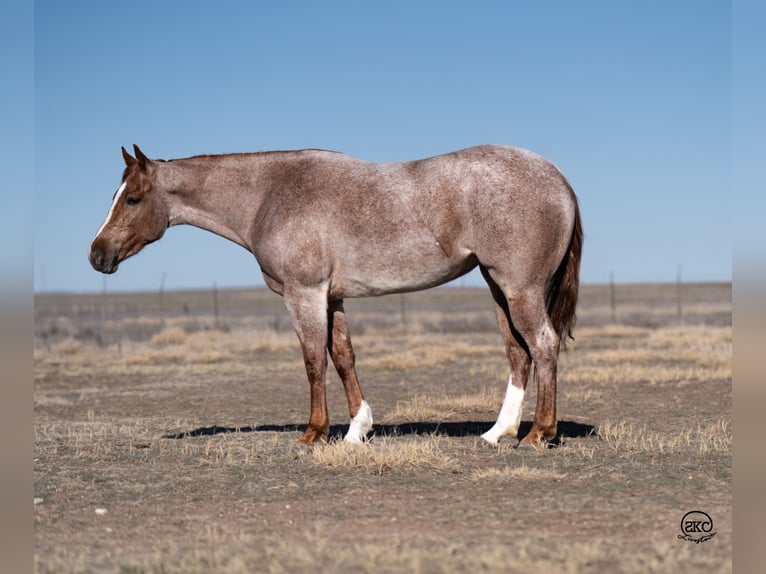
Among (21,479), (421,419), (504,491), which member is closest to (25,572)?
(21,479)

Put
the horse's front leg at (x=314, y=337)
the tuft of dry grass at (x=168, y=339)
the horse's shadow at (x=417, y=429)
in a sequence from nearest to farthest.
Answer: the horse's front leg at (x=314, y=337)
the horse's shadow at (x=417, y=429)
the tuft of dry grass at (x=168, y=339)

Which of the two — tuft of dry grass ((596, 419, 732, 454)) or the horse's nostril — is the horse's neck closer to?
the horse's nostril

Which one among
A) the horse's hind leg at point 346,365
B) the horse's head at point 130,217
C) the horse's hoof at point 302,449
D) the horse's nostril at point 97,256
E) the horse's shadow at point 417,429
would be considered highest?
the horse's head at point 130,217

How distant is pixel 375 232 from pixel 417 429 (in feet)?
9.70

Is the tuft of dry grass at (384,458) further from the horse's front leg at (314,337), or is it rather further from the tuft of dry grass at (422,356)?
the tuft of dry grass at (422,356)

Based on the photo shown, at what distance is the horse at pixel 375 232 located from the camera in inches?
303

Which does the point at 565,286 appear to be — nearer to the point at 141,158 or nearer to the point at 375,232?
the point at 375,232

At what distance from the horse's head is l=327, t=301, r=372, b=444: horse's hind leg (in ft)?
7.39

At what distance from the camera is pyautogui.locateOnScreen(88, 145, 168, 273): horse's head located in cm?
877

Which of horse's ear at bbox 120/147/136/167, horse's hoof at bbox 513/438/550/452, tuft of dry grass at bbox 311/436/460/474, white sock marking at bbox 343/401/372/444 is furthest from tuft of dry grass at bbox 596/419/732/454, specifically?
horse's ear at bbox 120/147/136/167

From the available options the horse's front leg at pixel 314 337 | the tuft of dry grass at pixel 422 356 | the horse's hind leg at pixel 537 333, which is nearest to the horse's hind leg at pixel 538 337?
the horse's hind leg at pixel 537 333

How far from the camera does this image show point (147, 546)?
514 centimetres

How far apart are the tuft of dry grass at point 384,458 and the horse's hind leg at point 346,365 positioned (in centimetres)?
74

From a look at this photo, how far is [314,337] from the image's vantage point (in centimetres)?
821
